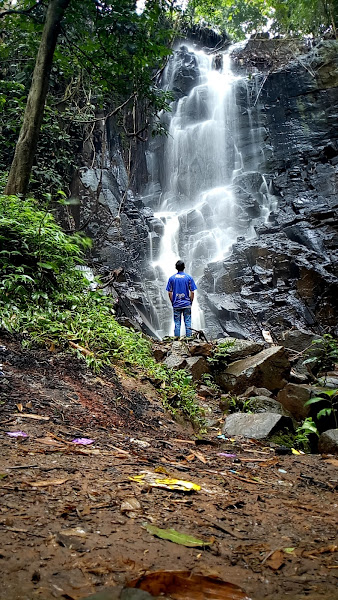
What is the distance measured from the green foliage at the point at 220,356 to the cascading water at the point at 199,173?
306 inches

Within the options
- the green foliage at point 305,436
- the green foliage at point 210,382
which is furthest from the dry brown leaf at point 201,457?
the green foliage at point 210,382

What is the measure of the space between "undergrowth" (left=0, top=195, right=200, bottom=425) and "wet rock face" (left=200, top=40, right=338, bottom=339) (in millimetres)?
7560

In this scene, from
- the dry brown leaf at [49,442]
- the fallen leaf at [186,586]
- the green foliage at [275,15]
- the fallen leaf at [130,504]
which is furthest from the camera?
the green foliage at [275,15]

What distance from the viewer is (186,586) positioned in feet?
3.58

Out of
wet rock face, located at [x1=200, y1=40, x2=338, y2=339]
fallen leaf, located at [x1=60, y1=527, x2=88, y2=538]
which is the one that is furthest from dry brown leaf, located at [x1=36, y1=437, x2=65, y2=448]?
wet rock face, located at [x1=200, y1=40, x2=338, y2=339]

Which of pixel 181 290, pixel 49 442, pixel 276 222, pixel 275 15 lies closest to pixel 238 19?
pixel 275 15

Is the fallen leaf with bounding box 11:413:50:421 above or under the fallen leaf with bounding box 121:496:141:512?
above

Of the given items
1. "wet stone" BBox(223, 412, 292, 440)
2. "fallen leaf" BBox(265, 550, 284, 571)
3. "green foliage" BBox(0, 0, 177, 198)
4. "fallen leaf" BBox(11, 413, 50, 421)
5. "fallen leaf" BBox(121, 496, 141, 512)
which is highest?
"green foliage" BBox(0, 0, 177, 198)

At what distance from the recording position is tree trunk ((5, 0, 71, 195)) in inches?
229

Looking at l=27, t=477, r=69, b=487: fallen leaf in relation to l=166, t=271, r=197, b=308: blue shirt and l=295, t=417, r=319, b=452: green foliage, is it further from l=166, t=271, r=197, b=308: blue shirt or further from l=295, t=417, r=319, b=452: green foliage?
l=166, t=271, r=197, b=308: blue shirt

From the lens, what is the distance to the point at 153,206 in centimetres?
1995

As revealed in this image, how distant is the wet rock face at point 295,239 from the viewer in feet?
43.7

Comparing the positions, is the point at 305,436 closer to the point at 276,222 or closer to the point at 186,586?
the point at 186,586

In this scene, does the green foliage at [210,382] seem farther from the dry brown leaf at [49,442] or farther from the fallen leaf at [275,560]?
the fallen leaf at [275,560]
